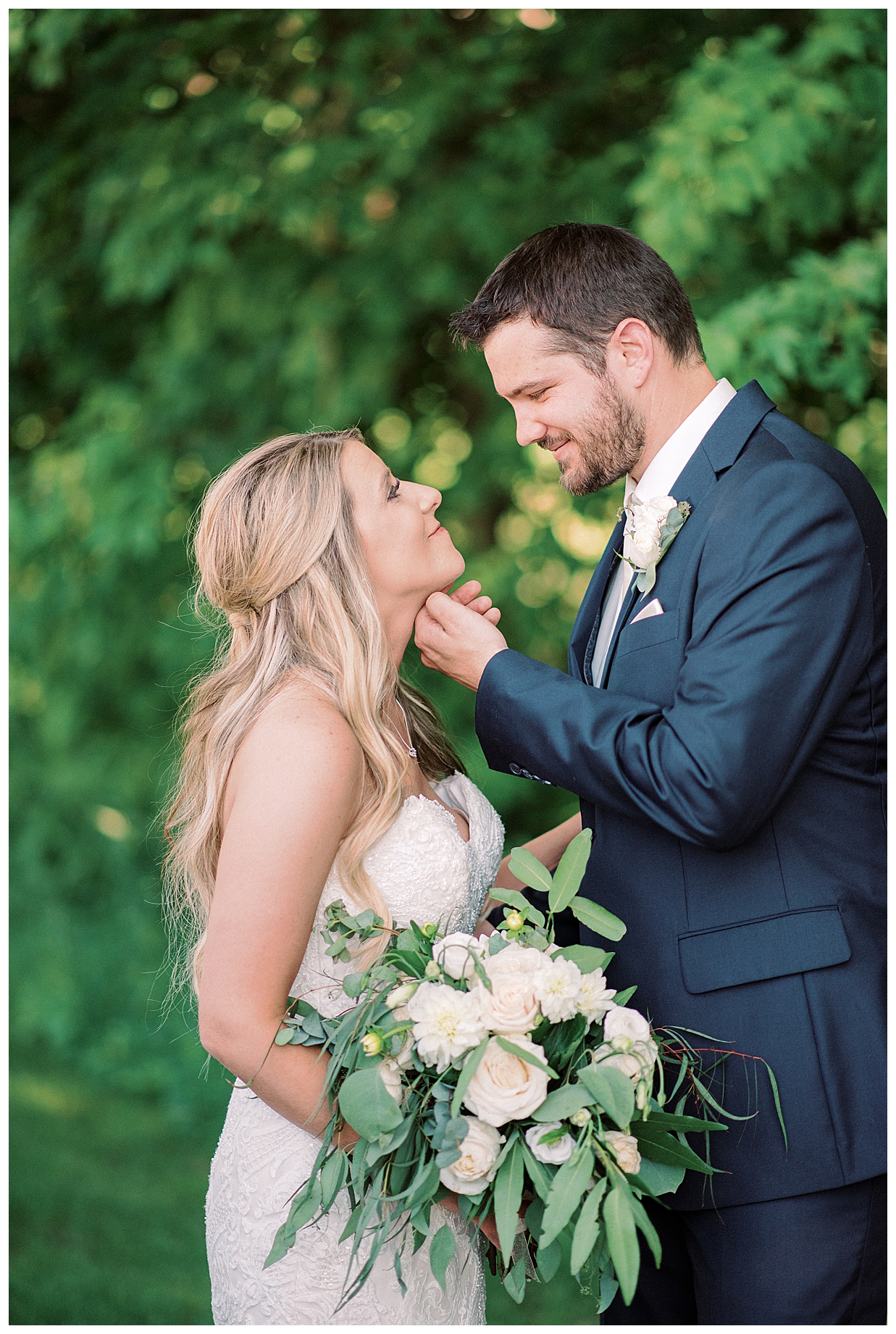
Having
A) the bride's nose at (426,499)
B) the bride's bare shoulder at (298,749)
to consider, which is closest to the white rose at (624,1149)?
the bride's bare shoulder at (298,749)

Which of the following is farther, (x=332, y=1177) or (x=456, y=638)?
(x=456, y=638)

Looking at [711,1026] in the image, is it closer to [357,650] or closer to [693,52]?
[357,650]

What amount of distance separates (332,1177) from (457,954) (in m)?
0.47

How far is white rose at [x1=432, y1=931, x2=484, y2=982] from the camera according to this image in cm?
196

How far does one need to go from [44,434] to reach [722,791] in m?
5.11

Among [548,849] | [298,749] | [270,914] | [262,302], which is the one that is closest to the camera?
[270,914]

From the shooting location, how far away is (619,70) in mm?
4934

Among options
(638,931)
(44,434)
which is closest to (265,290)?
(44,434)

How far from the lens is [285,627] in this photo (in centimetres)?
254

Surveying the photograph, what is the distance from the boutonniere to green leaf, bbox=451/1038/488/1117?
1023mm

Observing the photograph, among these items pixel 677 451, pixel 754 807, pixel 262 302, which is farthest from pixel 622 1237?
pixel 262 302

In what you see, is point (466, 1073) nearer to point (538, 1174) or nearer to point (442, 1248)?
point (538, 1174)

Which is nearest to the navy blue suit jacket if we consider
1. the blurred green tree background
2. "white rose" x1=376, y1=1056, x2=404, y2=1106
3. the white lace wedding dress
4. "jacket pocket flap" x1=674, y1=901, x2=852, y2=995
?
"jacket pocket flap" x1=674, y1=901, x2=852, y2=995

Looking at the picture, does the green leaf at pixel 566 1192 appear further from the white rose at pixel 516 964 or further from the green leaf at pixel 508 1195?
the white rose at pixel 516 964
